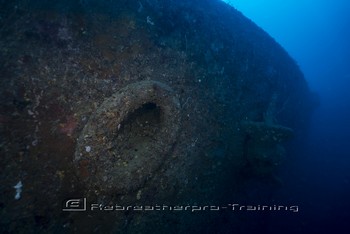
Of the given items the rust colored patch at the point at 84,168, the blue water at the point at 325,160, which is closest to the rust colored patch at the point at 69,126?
the rust colored patch at the point at 84,168

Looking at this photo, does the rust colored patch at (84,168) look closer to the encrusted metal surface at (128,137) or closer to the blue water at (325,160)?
the encrusted metal surface at (128,137)

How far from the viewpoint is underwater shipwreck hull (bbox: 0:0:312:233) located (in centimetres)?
232

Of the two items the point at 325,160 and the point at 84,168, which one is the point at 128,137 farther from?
the point at 325,160

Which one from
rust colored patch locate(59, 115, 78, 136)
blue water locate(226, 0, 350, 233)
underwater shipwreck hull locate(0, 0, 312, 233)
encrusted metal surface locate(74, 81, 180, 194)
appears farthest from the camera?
blue water locate(226, 0, 350, 233)

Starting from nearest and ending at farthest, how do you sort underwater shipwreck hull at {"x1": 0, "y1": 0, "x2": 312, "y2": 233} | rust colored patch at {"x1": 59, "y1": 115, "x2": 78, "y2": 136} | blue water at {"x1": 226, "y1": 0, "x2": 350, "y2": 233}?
underwater shipwreck hull at {"x1": 0, "y1": 0, "x2": 312, "y2": 233}
rust colored patch at {"x1": 59, "y1": 115, "x2": 78, "y2": 136}
blue water at {"x1": 226, "y1": 0, "x2": 350, "y2": 233}

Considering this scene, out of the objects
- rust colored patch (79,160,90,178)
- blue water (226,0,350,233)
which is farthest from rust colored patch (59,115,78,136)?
blue water (226,0,350,233)

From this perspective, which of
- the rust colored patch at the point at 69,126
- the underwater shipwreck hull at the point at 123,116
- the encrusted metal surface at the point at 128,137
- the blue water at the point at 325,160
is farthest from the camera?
the blue water at the point at 325,160

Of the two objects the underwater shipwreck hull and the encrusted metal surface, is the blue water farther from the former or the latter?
the encrusted metal surface

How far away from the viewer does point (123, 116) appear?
2869 mm

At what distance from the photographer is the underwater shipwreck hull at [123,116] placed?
7.63 ft

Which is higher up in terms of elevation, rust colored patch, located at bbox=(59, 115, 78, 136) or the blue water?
rust colored patch, located at bbox=(59, 115, 78, 136)

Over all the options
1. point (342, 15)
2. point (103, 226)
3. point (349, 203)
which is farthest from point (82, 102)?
point (342, 15)

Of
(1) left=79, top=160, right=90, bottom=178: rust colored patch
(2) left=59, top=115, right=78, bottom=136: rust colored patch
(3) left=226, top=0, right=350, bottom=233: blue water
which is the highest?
(2) left=59, top=115, right=78, bottom=136: rust colored patch

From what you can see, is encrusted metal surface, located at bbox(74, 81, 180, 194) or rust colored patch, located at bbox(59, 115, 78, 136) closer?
rust colored patch, located at bbox(59, 115, 78, 136)
